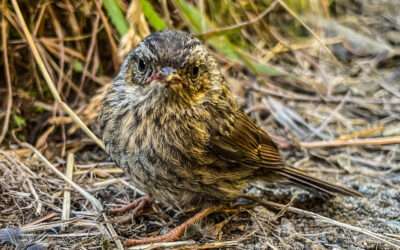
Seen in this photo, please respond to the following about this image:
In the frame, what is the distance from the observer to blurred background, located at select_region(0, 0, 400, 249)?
3936 millimetres

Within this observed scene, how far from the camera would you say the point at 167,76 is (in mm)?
2979

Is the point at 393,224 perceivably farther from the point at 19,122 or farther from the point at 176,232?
the point at 19,122

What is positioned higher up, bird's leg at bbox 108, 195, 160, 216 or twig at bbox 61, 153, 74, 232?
twig at bbox 61, 153, 74, 232

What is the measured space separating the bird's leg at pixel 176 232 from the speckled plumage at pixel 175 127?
82mm

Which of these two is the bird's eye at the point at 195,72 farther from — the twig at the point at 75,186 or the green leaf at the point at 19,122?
the green leaf at the point at 19,122

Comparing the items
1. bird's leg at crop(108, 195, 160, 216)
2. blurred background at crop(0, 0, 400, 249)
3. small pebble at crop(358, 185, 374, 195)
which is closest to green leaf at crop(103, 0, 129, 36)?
blurred background at crop(0, 0, 400, 249)

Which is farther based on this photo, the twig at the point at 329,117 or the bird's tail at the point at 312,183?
the twig at the point at 329,117

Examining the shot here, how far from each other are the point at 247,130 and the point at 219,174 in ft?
1.55

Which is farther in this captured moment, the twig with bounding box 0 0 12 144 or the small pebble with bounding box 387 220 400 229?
the twig with bounding box 0 0 12 144

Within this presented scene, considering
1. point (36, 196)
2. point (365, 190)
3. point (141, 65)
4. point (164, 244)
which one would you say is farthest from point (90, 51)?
point (365, 190)

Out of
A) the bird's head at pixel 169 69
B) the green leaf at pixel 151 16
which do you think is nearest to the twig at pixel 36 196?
the bird's head at pixel 169 69

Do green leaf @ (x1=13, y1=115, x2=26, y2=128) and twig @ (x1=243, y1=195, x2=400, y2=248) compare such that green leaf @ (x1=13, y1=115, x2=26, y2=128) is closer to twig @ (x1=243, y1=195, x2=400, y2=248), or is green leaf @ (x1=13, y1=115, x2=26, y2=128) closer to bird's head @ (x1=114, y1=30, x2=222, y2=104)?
bird's head @ (x1=114, y1=30, x2=222, y2=104)

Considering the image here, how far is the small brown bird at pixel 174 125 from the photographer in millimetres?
3158

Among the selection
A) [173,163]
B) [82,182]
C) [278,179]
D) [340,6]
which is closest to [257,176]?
[278,179]
